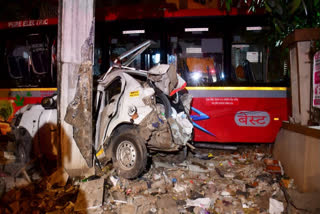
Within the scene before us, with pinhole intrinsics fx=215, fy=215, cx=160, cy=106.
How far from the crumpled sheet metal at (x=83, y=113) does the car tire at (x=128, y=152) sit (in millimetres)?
487

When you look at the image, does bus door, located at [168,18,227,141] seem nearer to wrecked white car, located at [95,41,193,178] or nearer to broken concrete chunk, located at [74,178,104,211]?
wrecked white car, located at [95,41,193,178]

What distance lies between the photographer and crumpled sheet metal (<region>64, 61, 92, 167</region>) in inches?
148

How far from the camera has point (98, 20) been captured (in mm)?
5617

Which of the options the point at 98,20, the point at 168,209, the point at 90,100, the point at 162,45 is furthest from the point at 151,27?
the point at 168,209

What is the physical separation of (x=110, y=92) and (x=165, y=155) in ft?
6.27

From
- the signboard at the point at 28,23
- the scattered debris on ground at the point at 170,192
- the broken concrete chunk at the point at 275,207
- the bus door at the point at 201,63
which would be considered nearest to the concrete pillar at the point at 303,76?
the scattered debris on ground at the point at 170,192

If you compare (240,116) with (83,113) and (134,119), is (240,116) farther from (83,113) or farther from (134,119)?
(83,113)

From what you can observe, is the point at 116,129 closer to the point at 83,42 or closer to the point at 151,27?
the point at 83,42

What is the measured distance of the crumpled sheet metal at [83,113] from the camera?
3.76m

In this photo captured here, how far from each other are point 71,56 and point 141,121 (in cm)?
170

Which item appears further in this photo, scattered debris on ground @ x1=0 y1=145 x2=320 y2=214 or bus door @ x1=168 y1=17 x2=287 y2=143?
bus door @ x1=168 y1=17 x2=287 y2=143

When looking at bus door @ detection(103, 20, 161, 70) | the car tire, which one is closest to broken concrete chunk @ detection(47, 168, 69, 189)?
the car tire

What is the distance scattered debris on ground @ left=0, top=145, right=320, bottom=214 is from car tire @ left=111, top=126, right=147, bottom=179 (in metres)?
0.19

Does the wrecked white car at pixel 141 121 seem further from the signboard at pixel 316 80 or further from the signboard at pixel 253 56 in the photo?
the signboard at pixel 253 56
